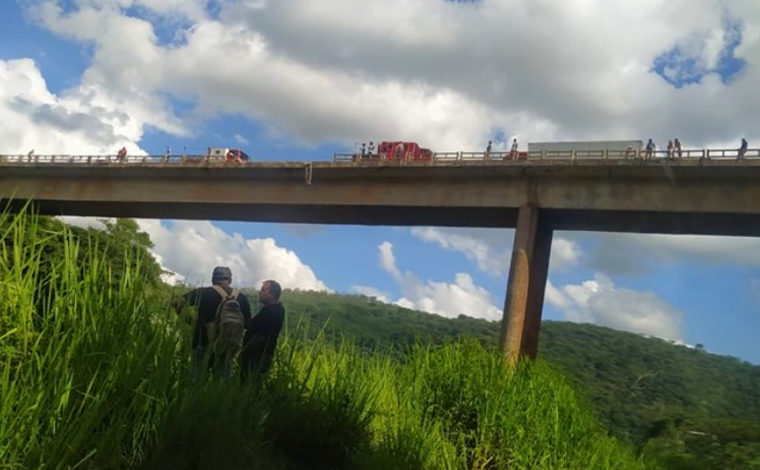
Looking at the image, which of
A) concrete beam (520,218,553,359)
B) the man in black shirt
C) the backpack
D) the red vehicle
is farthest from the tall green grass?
the red vehicle

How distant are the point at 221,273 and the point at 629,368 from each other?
75.7 feet

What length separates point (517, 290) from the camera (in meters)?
23.3

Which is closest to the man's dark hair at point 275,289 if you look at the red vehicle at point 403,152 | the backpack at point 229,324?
the backpack at point 229,324

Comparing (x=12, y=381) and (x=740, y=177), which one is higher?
(x=740, y=177)

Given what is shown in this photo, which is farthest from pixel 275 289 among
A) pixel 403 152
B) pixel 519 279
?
pixel 403 152

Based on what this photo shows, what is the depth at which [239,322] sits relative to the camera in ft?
21.1

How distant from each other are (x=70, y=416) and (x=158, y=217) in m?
29.8

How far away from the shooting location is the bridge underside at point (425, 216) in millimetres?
22766

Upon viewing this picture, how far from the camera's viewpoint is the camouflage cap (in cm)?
688

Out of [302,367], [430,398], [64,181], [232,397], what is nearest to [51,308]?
[232,397]

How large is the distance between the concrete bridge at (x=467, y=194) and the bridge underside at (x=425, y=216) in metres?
0.05

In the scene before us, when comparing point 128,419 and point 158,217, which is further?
point 158,217

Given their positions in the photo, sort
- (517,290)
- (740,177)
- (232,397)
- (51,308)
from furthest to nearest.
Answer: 1. (517,290)
2. (740,177)
3. (232,397)
4. (51,308)

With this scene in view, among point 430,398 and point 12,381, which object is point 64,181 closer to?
point 430,398
